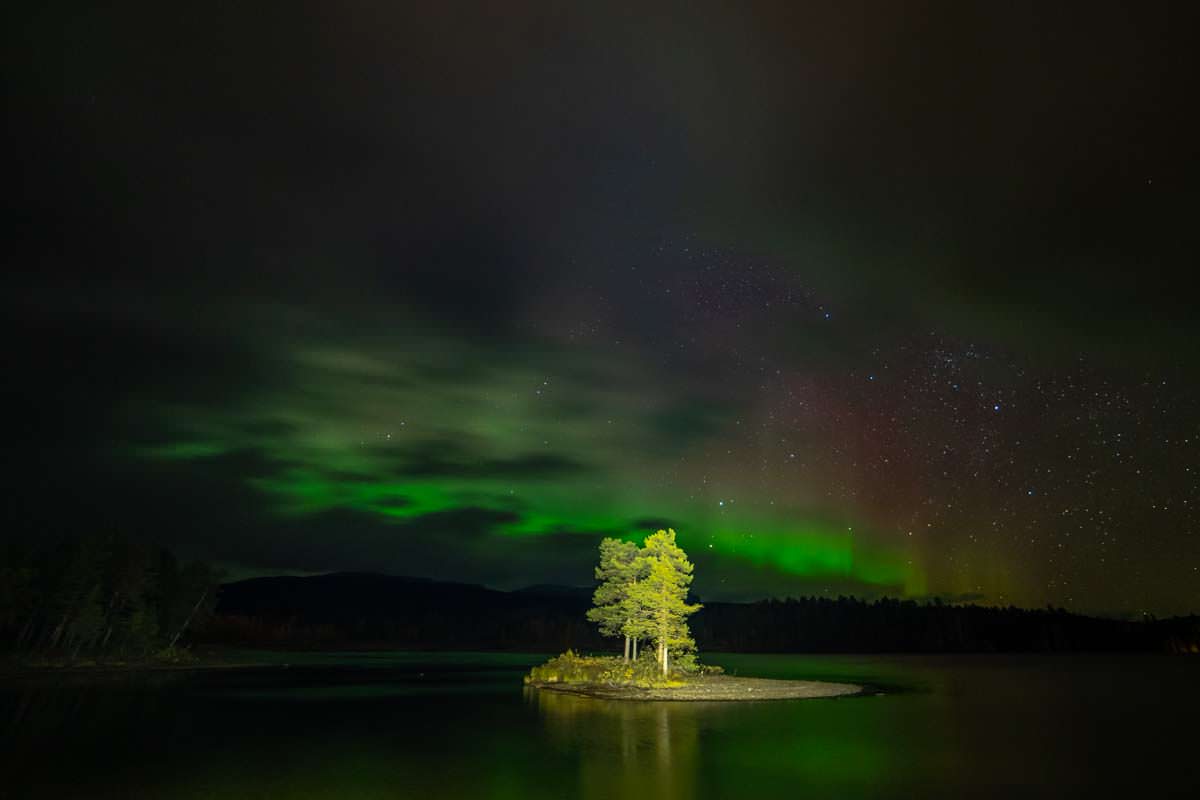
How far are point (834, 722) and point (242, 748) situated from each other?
30.0 m

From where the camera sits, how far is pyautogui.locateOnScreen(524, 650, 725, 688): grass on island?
238 feet

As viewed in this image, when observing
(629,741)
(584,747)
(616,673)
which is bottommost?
(584,747)

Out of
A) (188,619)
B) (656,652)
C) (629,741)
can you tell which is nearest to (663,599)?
(656,652)

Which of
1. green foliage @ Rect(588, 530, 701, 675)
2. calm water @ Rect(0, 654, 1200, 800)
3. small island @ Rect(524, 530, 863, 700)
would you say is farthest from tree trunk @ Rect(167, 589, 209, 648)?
green foliage @ Rect(588, 530, 701, 675)

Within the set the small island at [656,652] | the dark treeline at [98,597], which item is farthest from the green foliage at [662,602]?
the dark treeline at [98,597]

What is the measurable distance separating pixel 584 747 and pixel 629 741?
2.67m

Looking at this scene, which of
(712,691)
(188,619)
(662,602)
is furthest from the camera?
(188,619)

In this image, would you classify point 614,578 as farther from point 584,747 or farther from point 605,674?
point 584,747

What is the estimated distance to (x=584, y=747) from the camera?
34.4 metres

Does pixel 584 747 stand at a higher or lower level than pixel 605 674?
lower

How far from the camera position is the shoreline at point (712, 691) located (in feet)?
199

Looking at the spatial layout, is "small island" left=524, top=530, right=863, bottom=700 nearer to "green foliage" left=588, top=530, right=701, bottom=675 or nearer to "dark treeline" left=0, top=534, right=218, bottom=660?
"green foliage" left=588, top=530, right=701, bottom=675

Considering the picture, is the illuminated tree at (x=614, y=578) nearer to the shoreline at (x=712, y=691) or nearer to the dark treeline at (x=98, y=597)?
the shoreline at (x=712, y=691)

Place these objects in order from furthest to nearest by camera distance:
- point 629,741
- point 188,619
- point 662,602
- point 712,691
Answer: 1. point 188,619
2. point 662,602
3. point 712,691
4. point 629,741
